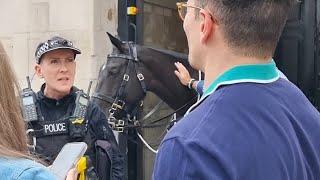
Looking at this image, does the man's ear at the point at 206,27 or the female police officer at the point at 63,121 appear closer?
the man's ear at the point at 206,27

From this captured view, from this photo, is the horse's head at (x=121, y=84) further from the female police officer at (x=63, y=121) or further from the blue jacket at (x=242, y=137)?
the blue jacket at (x=242, y=137)

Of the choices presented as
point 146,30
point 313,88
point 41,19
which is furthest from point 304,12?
point 41,19

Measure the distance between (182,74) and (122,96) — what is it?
44cm

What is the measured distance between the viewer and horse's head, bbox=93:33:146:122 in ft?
12.8

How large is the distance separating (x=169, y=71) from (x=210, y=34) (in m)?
2.96

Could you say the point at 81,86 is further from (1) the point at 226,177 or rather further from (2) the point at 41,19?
(1) the point at 226,177

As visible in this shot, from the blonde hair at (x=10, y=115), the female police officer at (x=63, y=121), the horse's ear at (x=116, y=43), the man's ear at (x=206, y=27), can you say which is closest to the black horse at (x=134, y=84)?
the horse's ear at (x=116, y=43)

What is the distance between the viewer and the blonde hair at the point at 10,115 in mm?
1153

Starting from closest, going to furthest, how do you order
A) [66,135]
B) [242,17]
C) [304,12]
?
1. [242,17]
2. [66,135]
3. [304,12]

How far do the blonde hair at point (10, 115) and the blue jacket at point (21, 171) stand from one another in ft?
0.17

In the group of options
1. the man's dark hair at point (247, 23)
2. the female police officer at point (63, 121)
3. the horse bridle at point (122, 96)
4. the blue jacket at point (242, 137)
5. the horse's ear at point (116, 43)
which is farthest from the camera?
the horse's ear at point (116, 43)

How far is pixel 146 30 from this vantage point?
5574 mm

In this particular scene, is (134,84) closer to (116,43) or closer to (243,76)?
(116,43)

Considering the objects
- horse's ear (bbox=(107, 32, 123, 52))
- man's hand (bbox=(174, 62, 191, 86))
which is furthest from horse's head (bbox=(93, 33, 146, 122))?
man's hand (bbox=(174, 62, 191, 86))
